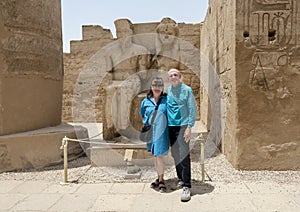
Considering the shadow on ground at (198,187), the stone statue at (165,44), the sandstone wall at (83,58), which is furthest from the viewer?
the sandstone wall at (83,58)

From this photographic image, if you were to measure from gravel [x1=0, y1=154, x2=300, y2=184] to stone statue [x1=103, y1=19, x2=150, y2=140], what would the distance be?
0.71 meters

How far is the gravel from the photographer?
3779 millimetres

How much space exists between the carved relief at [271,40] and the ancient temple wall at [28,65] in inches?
130

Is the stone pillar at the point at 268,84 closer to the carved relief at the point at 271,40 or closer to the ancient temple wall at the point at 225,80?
the carved relief at the point at 271,40

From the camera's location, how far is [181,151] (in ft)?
10.5

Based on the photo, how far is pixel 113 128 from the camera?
470 cm

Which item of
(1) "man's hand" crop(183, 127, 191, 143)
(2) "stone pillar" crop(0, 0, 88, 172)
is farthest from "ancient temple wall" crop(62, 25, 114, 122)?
(1) "man's hand" crop(183, 127, 191, 143)

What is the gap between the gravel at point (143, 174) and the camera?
12.4 feet

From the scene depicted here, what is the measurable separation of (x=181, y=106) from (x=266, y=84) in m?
1.57

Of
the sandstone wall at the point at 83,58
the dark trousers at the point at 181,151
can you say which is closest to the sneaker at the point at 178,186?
the dark trousers at the point at 181,151

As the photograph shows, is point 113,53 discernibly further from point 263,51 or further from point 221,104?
point 263,51

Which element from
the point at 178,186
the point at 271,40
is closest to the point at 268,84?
the point at 271,40

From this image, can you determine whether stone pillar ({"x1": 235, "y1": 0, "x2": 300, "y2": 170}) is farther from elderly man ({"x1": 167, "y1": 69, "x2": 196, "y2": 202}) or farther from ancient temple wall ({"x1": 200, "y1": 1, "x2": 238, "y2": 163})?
elderly man ({"x1": 167, "y1": 69, "x2": 196, "y2": 202})

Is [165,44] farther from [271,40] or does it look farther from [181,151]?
[181,151]
